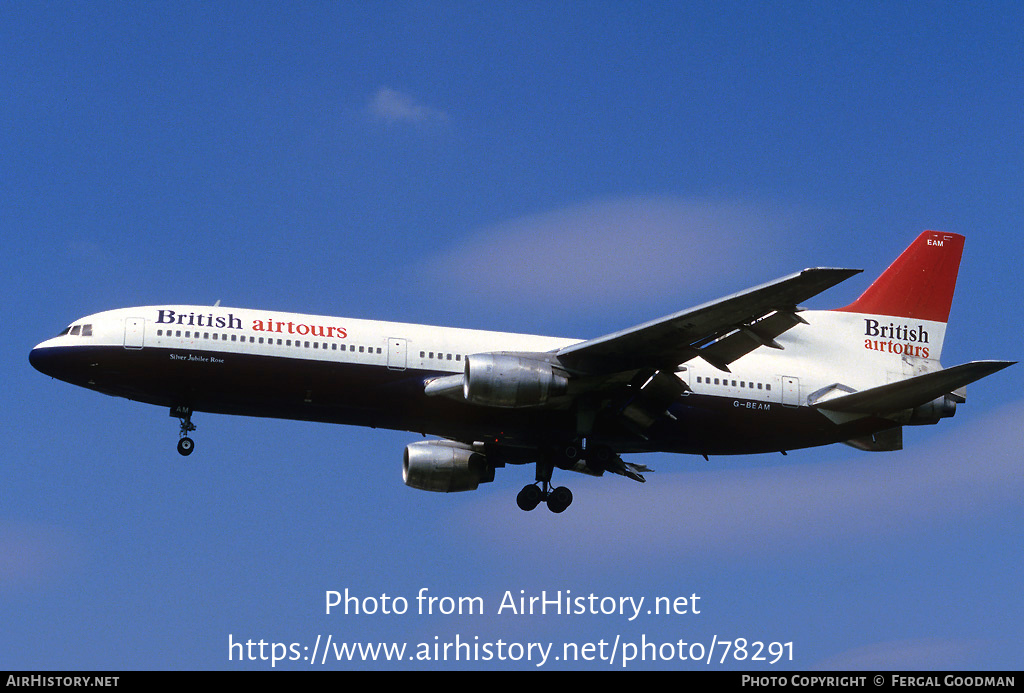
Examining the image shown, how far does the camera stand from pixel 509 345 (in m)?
39.2

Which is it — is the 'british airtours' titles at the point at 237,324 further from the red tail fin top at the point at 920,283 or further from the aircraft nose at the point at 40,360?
the red tail fin top at the point at 920,283

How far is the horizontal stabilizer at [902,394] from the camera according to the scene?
36469mm

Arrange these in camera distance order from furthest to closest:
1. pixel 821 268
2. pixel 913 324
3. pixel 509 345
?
Result: pixel 913 324
pixel 509 345
pixel 821 268

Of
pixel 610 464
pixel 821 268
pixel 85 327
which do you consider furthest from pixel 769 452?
pixel 85 327

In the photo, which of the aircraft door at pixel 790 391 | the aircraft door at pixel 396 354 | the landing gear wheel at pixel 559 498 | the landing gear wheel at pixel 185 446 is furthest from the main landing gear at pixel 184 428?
the aircraft door at pixel 790 391

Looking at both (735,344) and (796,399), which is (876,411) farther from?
(735,344)

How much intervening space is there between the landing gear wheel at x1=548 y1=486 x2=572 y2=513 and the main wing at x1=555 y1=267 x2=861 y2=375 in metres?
5.05

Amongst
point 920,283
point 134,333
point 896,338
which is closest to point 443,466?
point 134,333

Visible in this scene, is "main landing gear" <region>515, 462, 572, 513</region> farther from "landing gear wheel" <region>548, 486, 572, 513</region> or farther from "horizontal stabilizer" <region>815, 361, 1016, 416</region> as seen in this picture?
"horizontal stabilizer" <region>815, 361, 1016, 416</region>

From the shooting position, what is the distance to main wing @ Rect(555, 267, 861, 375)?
32.1 meters

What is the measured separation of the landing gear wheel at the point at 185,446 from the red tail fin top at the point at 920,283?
2098cm

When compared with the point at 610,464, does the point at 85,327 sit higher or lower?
higher

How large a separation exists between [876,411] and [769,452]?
347cm
